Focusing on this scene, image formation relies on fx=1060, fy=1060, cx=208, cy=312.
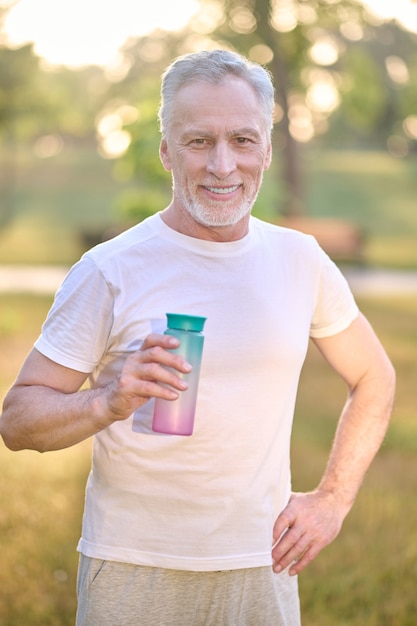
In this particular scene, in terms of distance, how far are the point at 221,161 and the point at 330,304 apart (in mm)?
497

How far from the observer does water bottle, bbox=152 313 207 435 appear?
2.20 m

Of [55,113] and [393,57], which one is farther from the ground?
[393,57]

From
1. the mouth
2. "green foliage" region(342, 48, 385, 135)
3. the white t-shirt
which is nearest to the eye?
the mouth

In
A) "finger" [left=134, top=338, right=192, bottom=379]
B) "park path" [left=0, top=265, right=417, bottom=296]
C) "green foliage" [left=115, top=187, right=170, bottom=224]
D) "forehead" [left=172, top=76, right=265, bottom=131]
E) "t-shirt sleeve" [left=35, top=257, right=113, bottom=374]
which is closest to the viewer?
"finger" [left=134, top=338, right=192, bottom=379]

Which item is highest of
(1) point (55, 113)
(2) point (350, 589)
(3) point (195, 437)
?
(1) point (55, 113)

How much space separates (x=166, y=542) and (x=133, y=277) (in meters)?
0.63

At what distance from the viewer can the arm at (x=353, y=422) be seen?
2.76 metres

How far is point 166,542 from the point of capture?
248cm

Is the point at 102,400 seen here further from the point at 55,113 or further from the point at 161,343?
the point at 55,113

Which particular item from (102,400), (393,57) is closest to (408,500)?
(102,400)

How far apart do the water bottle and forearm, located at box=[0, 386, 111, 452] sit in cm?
12

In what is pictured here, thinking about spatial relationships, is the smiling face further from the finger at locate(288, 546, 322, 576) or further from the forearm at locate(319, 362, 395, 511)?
the finger at locate(288, 546, 322, 576)

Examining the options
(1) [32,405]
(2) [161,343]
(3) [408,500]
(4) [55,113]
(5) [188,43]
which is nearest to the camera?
(2) [161,343]

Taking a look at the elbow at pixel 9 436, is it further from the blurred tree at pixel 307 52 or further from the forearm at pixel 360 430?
the blurred tree at pixel 307 52
